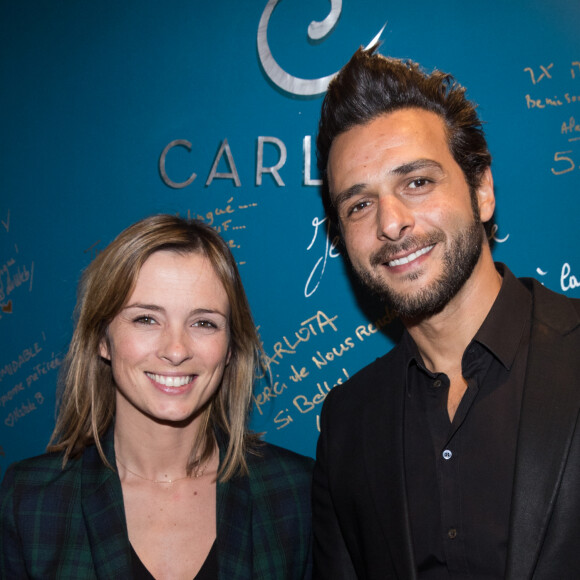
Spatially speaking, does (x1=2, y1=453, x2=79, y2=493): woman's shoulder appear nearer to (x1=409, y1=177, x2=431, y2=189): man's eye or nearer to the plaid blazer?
the plaid blazer

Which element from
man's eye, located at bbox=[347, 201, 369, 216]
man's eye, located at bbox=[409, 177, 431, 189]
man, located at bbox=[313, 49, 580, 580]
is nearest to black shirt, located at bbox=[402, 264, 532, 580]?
man, located at bbox=[313, 49, 580, 580]

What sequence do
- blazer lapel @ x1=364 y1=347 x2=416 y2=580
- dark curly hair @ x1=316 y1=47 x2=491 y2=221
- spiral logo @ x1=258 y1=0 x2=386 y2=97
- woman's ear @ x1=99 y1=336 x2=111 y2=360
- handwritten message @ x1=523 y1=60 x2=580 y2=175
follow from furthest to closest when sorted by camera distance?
spiral logo @ x1=258 y1=0 x2=386 y2=97
handwritten message @ x1=523 y1=60 x2=580 y2=175
woman's ear @ x1=99 y1=336 x2=111 y2=360
dark curly hair @ x1=316 y1=47 x2=491 y2=221
blazer lapel @ x1=364 y1=347 x2=416 y2=580

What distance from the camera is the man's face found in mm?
1702

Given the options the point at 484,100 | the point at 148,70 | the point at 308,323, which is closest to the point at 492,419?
the point at 308,323

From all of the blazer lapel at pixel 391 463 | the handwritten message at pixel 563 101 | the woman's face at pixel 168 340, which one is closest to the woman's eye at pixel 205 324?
the woman's face at pixel 168 340

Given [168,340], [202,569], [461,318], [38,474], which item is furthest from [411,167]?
[38,474]

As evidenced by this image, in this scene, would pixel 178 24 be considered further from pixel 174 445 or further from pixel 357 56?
pixel 174 445

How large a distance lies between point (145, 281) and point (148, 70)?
1.05 metres

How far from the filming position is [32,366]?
2.59m

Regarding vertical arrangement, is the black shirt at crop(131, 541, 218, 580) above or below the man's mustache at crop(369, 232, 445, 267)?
below

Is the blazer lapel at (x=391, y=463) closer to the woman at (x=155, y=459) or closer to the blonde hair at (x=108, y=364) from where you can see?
the woman at (x=155, y=459)

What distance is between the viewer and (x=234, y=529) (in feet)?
6.11

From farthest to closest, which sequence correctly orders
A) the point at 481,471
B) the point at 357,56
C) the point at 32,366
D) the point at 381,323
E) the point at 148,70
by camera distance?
the point at 32,366 → the point at 148,70 → the point at 381,323 → the point at 357,56 → the point at 481,471

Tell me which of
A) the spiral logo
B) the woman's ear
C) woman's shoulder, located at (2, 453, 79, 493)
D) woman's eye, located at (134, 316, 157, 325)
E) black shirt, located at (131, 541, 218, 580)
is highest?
the spiral logo
